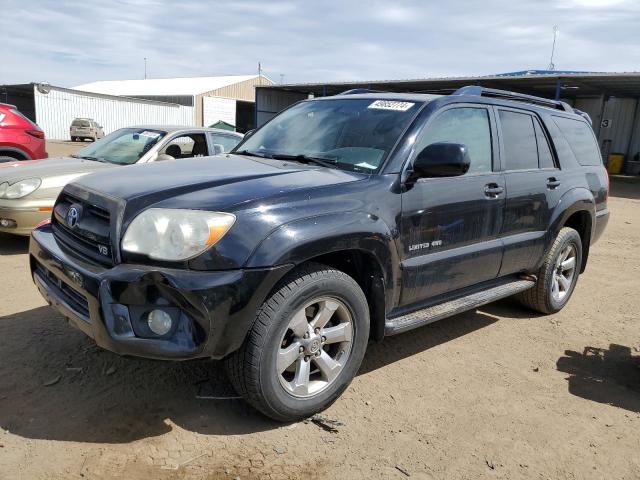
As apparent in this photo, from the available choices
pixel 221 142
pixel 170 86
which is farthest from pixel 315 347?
pixel 170 86

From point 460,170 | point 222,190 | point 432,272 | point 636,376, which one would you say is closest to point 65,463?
point 222,190

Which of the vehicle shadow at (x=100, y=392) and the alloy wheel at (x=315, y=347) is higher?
the alloy wheel at (x=315, y=347)

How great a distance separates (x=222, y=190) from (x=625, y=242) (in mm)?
8286

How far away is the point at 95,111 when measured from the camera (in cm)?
3741

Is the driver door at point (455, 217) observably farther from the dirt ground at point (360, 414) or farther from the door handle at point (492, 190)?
the dirt ground at point (360, 414)

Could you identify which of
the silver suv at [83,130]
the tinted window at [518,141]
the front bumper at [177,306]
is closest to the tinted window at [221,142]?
the tinted window at [518,141]

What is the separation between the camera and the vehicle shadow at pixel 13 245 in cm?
601

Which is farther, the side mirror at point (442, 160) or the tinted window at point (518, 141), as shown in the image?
the tinted window at point (518, 141)

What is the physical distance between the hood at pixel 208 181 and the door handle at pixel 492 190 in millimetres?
1143

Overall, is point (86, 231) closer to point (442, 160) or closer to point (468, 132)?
point (442, 160)

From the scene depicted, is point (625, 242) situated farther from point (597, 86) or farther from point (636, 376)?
point (597, 86)

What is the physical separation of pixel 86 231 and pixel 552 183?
363cm

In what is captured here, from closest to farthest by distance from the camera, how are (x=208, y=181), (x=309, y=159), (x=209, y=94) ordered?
(x=208, y=181)
(x=309, y=159)
(x=209, y=94)

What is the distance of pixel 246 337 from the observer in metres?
2.61
